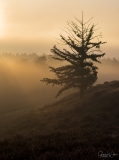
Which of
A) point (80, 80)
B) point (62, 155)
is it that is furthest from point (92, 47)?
point (62, 155)

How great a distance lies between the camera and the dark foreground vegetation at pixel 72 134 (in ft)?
26.6

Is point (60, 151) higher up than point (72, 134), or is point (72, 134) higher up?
point (60, 151)

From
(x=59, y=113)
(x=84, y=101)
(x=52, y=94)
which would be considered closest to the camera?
(x=59, y=113)

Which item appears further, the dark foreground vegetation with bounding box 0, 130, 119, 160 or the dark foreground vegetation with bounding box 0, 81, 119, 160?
the dark foreground vegetation with bounding box 0, 81, 119, 160

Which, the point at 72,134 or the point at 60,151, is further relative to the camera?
the point at 72,134

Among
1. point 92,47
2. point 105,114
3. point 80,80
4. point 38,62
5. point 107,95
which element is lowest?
point 105,114

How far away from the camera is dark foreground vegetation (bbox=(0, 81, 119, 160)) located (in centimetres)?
809

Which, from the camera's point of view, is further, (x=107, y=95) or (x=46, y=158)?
(x=107, y=95)

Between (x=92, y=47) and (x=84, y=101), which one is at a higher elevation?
(x=92, y=47)

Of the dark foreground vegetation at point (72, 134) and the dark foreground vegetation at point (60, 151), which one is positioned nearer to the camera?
the dark foreground vegetation at point (60, 151)

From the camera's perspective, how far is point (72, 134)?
1240cm

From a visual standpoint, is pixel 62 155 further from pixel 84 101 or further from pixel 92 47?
pixel 92 47

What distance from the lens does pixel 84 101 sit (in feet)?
94.0

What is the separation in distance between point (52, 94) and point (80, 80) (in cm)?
4223
